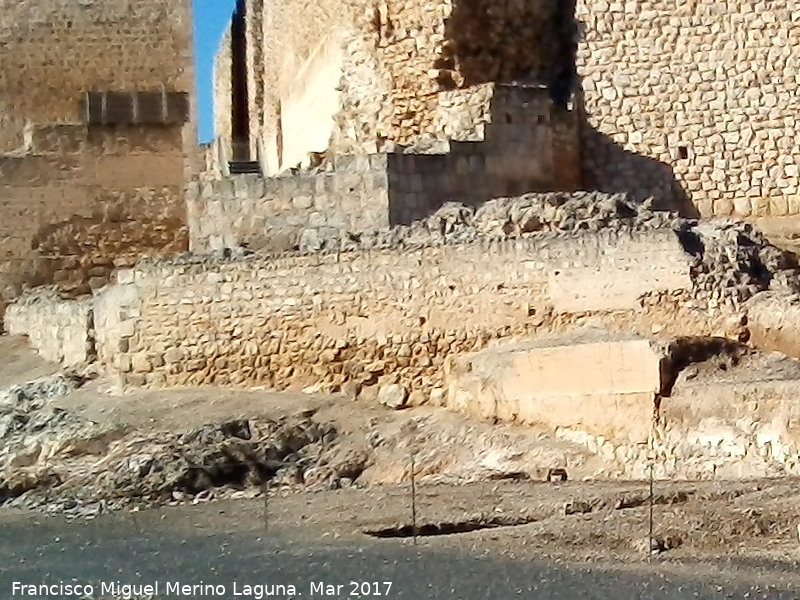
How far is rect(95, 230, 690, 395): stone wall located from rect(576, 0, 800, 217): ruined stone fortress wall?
3.18 m

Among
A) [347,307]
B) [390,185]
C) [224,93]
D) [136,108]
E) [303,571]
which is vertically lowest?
[303,571]

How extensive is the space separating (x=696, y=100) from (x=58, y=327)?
5874mm

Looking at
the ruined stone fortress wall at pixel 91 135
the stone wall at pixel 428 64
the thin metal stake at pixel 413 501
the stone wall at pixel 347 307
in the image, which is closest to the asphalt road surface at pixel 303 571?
the thin metal stake at pixel 413 501

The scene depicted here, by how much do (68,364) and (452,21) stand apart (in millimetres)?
4387

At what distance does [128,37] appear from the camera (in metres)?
18.8

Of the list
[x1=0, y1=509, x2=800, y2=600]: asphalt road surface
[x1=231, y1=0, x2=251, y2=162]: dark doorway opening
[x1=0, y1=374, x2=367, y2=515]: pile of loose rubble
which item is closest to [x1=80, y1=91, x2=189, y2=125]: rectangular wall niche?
[x1=231, y1=0, x2=251, y2=162]: dark doorway opening

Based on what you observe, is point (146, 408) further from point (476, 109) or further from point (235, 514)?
point (476, 109)

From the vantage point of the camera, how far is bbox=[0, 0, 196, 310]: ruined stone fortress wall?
53.3 feet

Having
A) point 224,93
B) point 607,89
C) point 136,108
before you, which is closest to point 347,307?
point 607,89

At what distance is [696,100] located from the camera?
12891mm

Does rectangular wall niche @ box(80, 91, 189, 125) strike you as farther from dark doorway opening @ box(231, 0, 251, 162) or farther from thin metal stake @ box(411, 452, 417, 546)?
thin metal stake @ box(411, 452, 417, 546)

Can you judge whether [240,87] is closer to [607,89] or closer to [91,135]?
[91,135]

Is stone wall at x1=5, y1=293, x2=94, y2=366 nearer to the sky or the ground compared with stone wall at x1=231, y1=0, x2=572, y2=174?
nearer to the ground

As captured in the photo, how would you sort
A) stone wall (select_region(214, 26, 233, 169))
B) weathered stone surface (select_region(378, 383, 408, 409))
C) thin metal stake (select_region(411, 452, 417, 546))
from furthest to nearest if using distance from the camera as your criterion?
stone wall (select_region(214, 26, 233, 169)) → weathered stone surface (select_region(378, 383, 408, 409)) → thin metal stake (select_region(411, 452, 417, 546))
